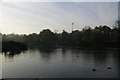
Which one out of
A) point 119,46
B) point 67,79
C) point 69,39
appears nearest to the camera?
point 67,79

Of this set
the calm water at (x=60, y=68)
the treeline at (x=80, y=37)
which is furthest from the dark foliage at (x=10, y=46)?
the calm water at (x=60, y=68)

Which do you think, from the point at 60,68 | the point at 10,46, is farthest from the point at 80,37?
the point at 60,68

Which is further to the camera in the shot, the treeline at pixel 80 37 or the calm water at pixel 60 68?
the treeline at pixel 80 37

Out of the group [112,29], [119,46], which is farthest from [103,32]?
[119,46]

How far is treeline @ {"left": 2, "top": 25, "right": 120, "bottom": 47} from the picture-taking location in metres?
46.2

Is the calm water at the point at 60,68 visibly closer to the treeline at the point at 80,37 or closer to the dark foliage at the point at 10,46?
the dark foliage at the point at 10,46

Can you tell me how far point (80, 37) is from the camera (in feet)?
172

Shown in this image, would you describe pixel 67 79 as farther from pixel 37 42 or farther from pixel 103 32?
pixel 37 42

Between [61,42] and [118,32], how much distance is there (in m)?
19.8

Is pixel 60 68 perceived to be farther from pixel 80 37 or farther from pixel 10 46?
pixel 80 37

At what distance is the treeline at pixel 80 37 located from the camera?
46.2 metres

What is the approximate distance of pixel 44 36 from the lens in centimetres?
6219

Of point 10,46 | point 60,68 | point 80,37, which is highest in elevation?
point 80,37

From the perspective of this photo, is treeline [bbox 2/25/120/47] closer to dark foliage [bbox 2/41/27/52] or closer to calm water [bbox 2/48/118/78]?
dark foliage [bbox 2/41/27/52]
